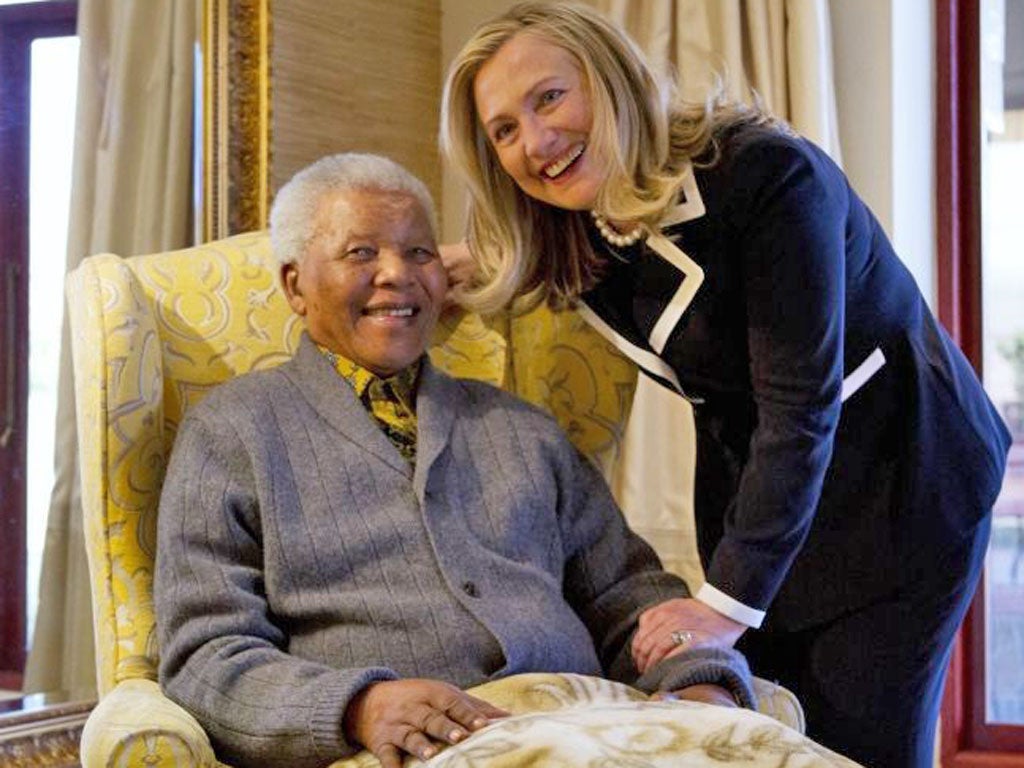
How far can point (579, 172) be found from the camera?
1.82 metres

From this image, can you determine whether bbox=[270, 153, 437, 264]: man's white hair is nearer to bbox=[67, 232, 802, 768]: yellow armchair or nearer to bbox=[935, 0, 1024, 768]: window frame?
bbox=[67, 232, 802, 768]: yellow armchair

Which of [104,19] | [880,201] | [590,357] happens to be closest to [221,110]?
[104,19]

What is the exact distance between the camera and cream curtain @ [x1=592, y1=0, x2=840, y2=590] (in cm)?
294

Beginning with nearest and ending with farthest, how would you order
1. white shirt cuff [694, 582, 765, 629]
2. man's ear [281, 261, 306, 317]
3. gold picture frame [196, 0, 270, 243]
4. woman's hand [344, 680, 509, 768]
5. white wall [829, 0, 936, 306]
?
woman's hand [344, 680, 509, 768]
white shirt cuff [694, 582, 765, 629]
man's ear [281, 261, 306, 317]
gold picture frame [196, 0, 270, 243]
white wall [829, 0, 936, 306]

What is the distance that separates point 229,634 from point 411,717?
267mm

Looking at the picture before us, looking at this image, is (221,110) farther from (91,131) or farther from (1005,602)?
(1005,602)

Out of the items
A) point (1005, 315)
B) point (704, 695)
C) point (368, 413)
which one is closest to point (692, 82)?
point (1005, 315)

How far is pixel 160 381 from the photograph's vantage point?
200 cm

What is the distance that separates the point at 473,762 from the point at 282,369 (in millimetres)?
759

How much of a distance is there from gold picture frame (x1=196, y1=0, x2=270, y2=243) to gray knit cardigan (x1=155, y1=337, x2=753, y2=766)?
39.5 inches

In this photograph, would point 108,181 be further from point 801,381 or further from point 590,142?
point 801,381

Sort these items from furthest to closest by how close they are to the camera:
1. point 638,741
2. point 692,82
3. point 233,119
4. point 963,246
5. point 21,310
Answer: point 963,246 < point 692,82 < point 233,119 < point 21,310 < point 638,741

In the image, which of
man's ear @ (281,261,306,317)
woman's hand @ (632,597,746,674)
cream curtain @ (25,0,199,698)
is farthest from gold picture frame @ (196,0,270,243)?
woman's hand @ (632,597,746,674)

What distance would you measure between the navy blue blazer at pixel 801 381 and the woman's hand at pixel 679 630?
4 centimetres
